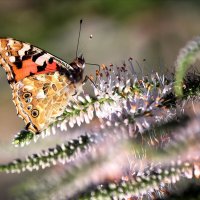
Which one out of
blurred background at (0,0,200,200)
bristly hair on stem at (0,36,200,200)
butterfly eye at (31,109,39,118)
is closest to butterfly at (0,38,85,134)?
butterfly eye at (31,109,39,118)

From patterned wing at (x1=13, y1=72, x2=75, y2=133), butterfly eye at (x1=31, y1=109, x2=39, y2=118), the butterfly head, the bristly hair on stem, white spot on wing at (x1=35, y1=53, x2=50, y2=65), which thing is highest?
white spot on wing at (x1=35, y1=53, x2=50, y2=65)

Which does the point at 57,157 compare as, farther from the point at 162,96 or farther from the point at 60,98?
the point at 60,98

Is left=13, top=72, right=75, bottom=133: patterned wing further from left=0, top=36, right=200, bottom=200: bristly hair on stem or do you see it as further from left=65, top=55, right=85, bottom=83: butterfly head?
left=0, top=36, right=200, bottom=200: bristly hair on stem

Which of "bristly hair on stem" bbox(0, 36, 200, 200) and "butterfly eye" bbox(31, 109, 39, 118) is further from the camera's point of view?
"butterfly eye" bbox(31, 109, 39, 118)

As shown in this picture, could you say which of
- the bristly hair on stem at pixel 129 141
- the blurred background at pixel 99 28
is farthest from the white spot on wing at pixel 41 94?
the blurred background at pixel 99 28

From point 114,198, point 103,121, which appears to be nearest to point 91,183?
point 114,198
